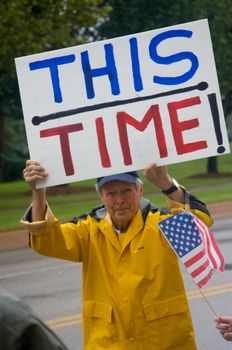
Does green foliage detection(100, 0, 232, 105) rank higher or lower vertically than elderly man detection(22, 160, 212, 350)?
higher

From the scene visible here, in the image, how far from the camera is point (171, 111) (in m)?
4.08

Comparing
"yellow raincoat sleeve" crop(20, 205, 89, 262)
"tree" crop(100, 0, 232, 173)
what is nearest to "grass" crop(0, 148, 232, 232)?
"tree" crop(100, 0, 232, 173)

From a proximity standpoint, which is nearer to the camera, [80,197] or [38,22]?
[38,22]

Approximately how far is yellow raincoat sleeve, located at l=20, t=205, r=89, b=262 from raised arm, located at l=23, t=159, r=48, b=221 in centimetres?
3

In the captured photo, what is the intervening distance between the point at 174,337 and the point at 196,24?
1.46 m

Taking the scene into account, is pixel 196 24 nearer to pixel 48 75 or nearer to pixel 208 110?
pixel 208 110

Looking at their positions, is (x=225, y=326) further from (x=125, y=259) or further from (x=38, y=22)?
(x=38, y=22)

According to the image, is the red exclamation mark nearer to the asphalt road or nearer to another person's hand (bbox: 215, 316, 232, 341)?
another person's hand (bbox: 215, 316, 232, 341)

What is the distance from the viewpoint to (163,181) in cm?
410

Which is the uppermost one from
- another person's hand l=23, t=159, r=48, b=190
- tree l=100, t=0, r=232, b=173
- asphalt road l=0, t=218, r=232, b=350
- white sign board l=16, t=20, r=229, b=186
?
tree l=100, t=0, r=232, b=173

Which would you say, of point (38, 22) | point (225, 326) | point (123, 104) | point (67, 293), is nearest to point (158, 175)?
point (123, 104)

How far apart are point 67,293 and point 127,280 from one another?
7029 mm

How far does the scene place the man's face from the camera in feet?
13.6

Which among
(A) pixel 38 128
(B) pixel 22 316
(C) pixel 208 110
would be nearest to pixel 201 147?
(C) pixel 208 110
